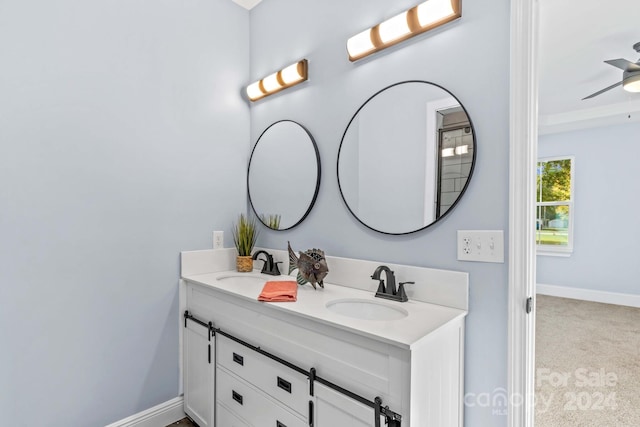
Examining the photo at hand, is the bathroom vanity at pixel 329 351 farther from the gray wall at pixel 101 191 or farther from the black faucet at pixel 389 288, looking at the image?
the gray wall at pixel 101 191

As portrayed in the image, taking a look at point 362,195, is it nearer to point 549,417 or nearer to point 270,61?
point 270,61

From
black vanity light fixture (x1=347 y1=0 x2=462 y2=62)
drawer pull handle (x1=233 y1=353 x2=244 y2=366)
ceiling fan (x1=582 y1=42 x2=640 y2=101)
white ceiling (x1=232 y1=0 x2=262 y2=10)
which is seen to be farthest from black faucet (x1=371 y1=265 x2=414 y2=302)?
ceiling fan (x1=582 y1=42 x2=640 y2=101)

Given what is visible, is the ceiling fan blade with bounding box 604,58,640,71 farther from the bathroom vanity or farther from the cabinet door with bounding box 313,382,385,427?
→ the cabinet door with bounding box 313,382,385,427

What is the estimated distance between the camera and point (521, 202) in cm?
121

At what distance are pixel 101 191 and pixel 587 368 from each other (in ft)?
11.6

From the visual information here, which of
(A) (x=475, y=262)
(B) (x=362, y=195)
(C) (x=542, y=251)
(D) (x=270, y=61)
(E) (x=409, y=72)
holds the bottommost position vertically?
(C) (x=542, y=251)

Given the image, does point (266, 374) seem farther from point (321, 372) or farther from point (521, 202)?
point (521, 202)

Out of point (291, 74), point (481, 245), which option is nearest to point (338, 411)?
point (481, 245)

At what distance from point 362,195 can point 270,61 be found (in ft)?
3.92

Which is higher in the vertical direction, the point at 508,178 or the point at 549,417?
the point at 508,178

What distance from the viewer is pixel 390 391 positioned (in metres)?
1.01

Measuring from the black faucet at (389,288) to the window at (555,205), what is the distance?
4.46 meters

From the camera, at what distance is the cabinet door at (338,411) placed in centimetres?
106

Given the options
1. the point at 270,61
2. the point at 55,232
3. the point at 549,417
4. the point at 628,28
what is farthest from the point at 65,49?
the point at 628,28
